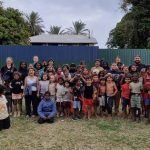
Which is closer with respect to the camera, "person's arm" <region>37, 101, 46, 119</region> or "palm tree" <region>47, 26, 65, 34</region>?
"person's arm" <region>37, 101, 46, 119</region>

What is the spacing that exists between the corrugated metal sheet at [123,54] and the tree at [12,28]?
1006cm

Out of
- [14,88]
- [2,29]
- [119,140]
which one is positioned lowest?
[119,140]

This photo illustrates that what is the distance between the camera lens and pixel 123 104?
12375mm

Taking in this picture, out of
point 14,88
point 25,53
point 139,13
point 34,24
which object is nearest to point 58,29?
point 34,24

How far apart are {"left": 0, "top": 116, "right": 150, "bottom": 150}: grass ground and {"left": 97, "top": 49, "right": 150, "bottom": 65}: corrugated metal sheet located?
967 cm

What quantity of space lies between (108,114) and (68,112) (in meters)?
1.17

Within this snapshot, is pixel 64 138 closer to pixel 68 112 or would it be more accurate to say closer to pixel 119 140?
pixel 119 140

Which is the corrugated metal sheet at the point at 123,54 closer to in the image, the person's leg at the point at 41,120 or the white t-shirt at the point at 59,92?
the white t-shirt at the point at 59,92

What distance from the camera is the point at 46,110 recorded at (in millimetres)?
11984

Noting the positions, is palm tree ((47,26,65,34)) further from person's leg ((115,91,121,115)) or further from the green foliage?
person's leg ((115,91,121,115))

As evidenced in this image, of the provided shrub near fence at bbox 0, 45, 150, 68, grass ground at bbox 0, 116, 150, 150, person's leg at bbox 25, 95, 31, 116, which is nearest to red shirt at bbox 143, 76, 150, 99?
grass ground at bbox 0, 116, 150, 150

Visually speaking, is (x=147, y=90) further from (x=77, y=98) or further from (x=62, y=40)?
(x=62, y=40)

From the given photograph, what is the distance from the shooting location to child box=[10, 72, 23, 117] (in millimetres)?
12562

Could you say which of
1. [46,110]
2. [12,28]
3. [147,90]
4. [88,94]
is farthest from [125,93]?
[12,28]
